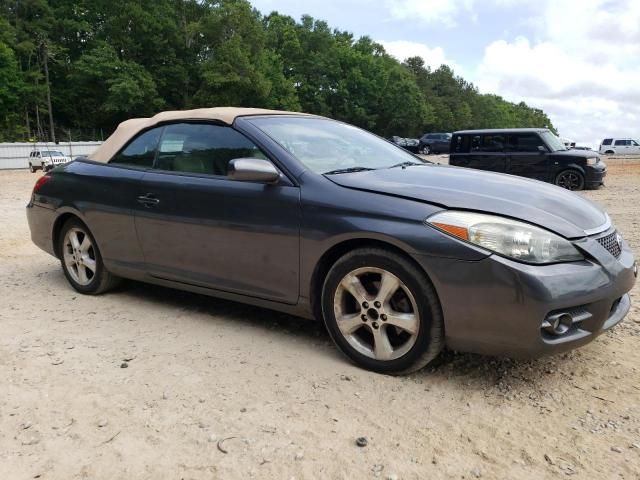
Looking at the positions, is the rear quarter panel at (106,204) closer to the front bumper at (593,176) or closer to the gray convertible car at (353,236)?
the gray convertible car at (353,236)

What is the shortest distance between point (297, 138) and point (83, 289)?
237cm

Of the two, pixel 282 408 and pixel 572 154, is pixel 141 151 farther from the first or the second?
pixel 572 154

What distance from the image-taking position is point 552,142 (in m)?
14.0

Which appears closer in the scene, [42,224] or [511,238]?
[511,238]

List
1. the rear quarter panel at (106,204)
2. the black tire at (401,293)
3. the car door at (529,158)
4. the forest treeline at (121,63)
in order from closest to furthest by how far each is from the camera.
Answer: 1. the black tire at (401,293)
2. the rear quarter panel at (106,204)
3. the car door at (529,158)
4. the forest treeline at (121,63)

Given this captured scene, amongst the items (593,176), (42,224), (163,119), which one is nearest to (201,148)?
(163,119)

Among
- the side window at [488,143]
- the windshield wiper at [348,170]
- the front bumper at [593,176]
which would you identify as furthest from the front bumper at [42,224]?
the front bumper at [593,176]

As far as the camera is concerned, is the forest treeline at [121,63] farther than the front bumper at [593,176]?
Yes

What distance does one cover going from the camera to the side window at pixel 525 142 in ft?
45.2

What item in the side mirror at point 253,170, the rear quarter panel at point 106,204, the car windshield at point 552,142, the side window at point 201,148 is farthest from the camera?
the car windshield at point 552,142

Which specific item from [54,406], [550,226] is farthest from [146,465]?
[550,226]

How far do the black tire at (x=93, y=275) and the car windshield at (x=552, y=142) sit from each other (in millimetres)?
Answer: 11931

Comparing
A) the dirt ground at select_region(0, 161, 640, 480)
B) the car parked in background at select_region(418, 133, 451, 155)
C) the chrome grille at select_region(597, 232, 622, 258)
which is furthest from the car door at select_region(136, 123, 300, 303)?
the car parked in background at select_region(418, 133, 451, 155)

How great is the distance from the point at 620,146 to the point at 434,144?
1330 cm
